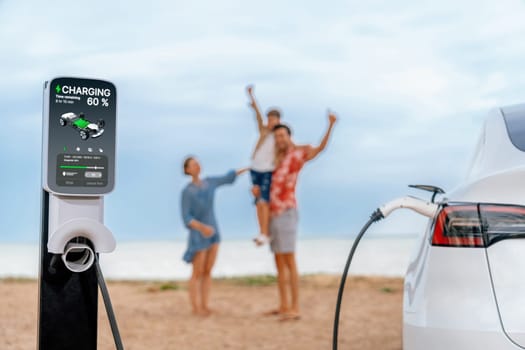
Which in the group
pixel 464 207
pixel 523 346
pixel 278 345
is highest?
pixel 464 207

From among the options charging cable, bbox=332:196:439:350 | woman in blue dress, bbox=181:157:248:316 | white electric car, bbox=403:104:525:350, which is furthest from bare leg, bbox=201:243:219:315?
white electric car, bbox=403:104:525:350

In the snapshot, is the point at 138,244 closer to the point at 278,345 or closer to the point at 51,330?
the point at 278,345

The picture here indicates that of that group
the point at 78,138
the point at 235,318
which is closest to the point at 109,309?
the point at 78,138

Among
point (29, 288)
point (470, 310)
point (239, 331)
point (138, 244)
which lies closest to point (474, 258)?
point (470, 310)

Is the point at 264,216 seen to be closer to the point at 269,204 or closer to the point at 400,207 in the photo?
the point at 269,204

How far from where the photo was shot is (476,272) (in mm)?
1950

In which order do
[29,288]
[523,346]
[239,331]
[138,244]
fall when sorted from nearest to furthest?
1. [523,346]
2. [239,331]
3. [29,288]
4. [138,244]

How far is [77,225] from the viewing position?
2350 millimetres

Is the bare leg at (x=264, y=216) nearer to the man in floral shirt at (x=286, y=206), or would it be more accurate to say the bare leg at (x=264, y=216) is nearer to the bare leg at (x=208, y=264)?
the man in floral shirt at (x=286, y=206)

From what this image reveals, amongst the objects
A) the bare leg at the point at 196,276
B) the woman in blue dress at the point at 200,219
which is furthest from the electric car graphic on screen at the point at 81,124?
the bare leg at the point at 196,276

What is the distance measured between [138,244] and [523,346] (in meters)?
14.1

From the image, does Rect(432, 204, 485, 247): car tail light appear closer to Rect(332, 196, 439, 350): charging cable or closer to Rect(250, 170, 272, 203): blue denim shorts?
Rect(332, 196, 439, 350): charging cable

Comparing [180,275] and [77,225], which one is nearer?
[77,225]

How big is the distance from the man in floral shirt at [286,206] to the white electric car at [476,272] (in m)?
4.24
